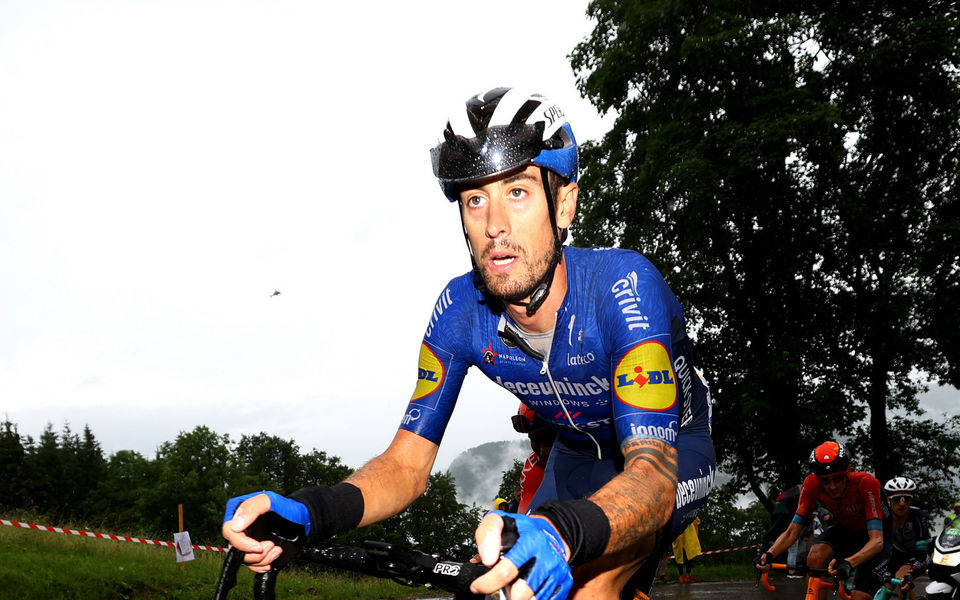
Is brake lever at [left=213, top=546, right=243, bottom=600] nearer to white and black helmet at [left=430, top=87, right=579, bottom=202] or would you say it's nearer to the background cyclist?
white and black helmet at [left=430, top=87, right=579, bottom=202]

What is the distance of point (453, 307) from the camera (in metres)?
3.55

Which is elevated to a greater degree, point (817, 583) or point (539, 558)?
point (539, 558)

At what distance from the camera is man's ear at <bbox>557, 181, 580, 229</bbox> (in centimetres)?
322

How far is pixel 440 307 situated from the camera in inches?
142

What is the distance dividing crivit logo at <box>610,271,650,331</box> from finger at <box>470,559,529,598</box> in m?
1.33

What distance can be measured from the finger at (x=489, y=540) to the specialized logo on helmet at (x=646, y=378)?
113 cm

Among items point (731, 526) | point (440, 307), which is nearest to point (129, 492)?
point (731, 526)

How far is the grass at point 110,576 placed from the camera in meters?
12.4

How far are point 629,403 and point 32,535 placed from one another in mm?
16451

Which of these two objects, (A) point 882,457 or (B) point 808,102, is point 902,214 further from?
(A) point 882,457

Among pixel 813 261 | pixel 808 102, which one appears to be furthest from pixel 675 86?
pixel 813 261

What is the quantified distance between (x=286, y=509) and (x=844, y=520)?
7.96 meters

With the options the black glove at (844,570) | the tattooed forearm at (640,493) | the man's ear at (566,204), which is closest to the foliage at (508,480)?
the black glove at (844,570)

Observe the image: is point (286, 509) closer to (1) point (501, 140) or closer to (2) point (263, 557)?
(2) point (263, 557)
